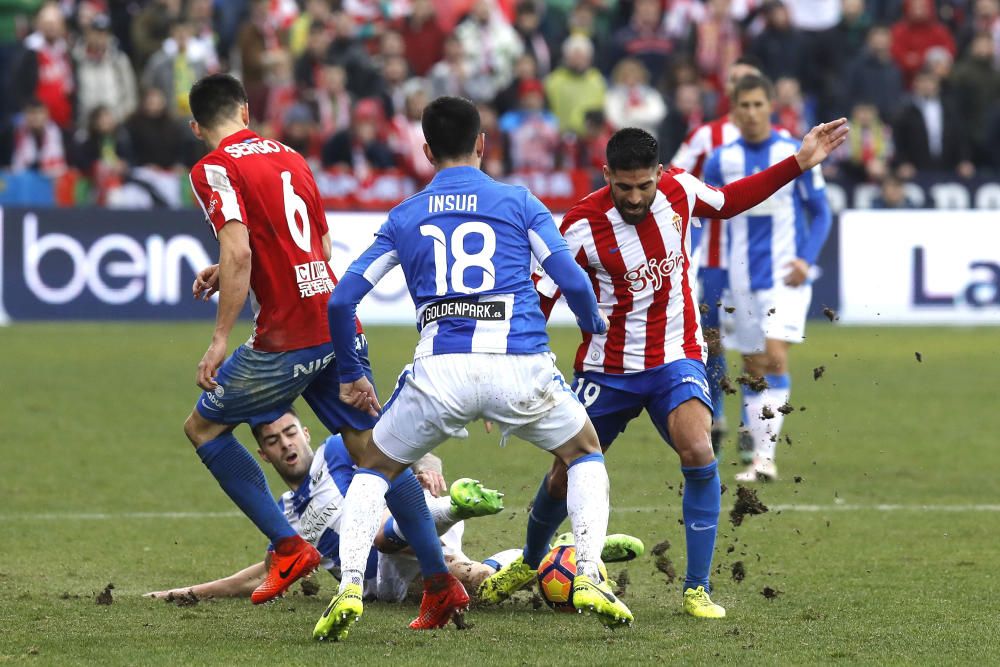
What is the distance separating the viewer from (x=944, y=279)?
17.7 metres

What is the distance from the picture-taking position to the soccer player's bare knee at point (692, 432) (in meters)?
6.71

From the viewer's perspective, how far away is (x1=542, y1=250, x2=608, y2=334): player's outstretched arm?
6.09 meters

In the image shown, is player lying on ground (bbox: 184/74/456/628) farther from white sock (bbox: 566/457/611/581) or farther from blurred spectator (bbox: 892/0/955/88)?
blurred spectator (bbox: 892/0/955/88)

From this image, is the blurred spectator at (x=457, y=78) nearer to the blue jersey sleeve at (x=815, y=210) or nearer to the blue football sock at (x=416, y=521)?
the blue jersey sleeve at (x=815, y=210)

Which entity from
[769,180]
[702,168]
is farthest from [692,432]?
[702,168]

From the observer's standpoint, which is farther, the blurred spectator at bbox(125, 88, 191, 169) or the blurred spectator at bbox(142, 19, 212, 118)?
the blurred spectator at bbox(142, 19, 212, 118)

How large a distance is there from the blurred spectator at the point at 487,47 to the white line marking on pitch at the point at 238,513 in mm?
12137

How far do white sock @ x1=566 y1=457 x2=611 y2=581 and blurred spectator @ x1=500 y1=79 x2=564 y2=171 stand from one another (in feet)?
45.2

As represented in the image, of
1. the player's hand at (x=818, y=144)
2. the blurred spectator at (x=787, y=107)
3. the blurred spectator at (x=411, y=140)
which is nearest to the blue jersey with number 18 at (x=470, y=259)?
the player's hand at (x=818, y=144)

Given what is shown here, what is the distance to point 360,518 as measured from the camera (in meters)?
6.19

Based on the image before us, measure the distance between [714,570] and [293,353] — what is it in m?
2.16

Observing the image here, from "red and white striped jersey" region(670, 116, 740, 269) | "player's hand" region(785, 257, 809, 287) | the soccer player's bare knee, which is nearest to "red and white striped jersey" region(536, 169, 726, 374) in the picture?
the soccer player's bare knee

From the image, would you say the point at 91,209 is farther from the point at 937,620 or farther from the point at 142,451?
the point at 937,620

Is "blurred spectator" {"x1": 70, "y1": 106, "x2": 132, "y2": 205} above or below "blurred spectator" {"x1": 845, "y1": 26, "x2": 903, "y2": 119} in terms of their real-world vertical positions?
below
